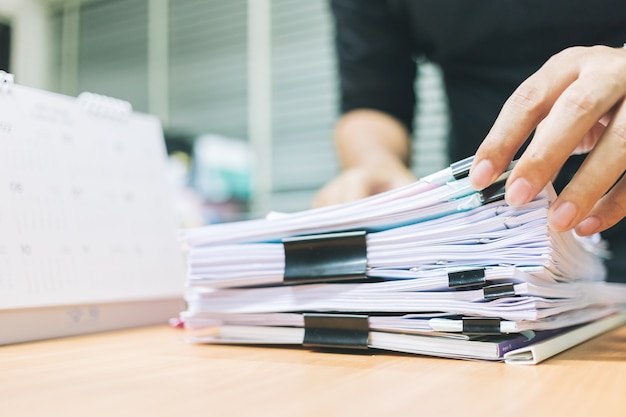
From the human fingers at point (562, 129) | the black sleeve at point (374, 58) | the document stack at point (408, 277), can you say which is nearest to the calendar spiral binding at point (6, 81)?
the document stack at point (408, 277)

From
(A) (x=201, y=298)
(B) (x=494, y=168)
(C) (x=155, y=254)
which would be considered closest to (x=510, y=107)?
(B) (x=494, y=168)

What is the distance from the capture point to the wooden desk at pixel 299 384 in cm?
31

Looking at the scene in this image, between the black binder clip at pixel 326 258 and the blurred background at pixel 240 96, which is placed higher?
the blurred background at pixel 240 96

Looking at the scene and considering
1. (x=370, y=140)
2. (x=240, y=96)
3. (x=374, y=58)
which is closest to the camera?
(x=370, y=140)

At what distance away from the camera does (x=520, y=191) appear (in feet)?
1.32

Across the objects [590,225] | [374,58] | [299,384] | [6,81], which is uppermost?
[374,58]

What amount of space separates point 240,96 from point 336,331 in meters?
2.38

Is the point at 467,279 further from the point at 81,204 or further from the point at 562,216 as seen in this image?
the point at 81,204

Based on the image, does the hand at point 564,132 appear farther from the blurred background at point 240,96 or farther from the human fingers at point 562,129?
the blurred background at point 240,96

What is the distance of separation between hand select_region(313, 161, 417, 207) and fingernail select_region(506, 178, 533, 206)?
398 millimetres

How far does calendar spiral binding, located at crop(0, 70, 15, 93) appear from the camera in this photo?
0.56 meters

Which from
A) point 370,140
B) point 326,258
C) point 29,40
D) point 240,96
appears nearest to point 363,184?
point 370,140

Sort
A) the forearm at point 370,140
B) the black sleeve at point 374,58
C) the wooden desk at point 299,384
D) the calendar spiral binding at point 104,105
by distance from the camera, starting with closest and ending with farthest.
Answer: the wooden desk at point 299,384 < the calendar spiral binding at point 104,105 < the forearm at point 370,140 < the black sleeve at point 374,58

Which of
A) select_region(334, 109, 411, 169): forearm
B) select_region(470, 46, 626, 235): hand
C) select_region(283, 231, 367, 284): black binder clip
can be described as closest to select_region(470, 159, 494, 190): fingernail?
select_region(470, 46, 626, 235): hand
